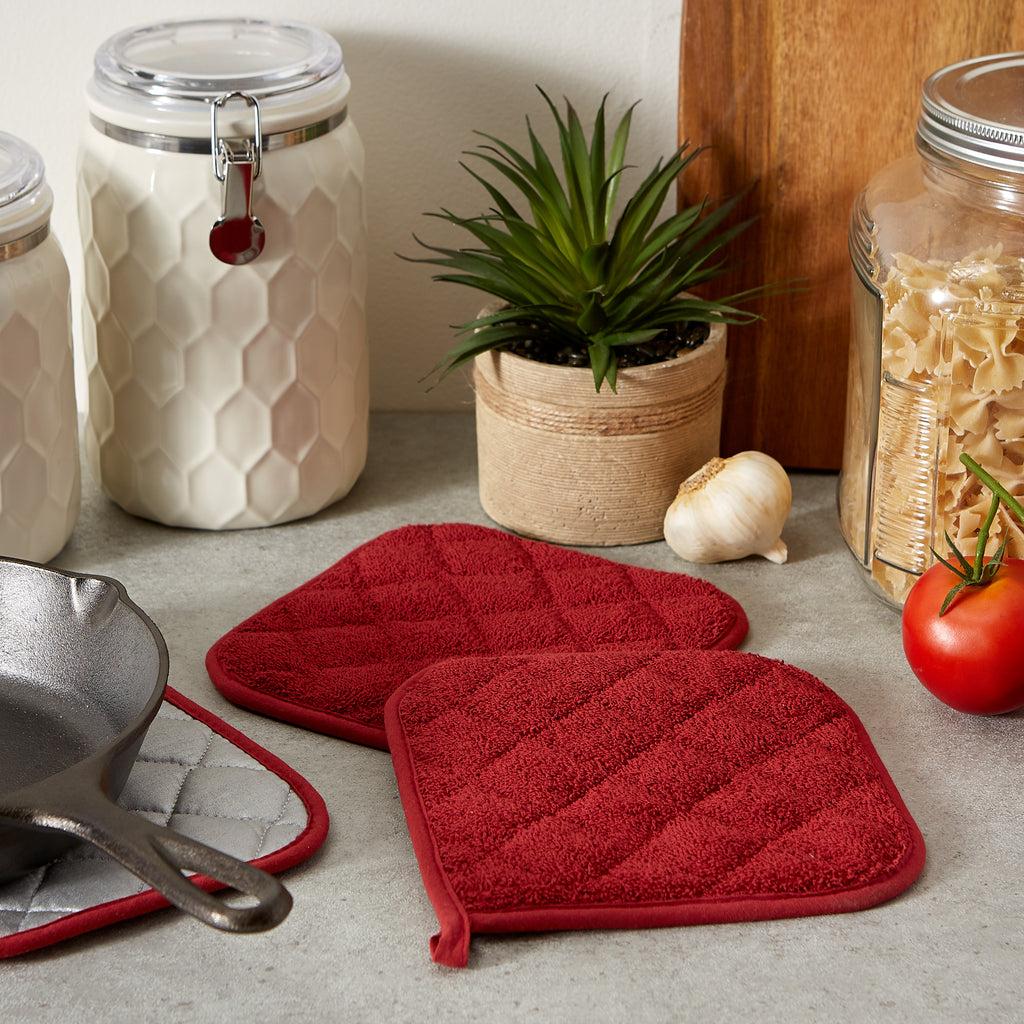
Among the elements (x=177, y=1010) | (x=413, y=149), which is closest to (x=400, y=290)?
(x=413, y=149)

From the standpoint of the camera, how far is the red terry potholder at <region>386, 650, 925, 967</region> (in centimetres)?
61

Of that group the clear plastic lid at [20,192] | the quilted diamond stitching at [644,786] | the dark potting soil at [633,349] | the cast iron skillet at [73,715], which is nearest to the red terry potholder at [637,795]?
the quilted diamond stitching at [644,786]

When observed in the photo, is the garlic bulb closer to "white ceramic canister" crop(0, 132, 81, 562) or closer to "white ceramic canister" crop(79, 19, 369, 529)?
"white ceramic canister" crop(79, 19, 369, 529)

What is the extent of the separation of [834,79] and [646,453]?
11.9 inches

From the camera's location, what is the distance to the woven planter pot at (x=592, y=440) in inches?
34.9

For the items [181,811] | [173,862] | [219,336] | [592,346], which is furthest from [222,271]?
[173,862]

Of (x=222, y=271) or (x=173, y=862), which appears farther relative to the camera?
(x=222, y=271)

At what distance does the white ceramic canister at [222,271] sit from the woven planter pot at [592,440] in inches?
4.8

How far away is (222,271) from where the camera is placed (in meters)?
0.86

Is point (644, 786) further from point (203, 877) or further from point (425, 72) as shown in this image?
point (425, 72)

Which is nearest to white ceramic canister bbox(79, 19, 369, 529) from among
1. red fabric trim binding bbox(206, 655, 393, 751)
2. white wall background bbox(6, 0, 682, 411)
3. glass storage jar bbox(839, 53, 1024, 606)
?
white wall background bbox(6, 0, 682, 411)

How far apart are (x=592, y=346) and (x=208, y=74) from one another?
0.31 meters

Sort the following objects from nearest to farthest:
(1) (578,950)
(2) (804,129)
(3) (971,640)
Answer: (1) (578,950) < (3) (971,640) < (2) (804,129)

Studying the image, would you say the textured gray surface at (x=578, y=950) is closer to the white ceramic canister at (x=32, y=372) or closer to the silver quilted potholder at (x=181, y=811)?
the silver quilted potholder at (x=181, y=811)
